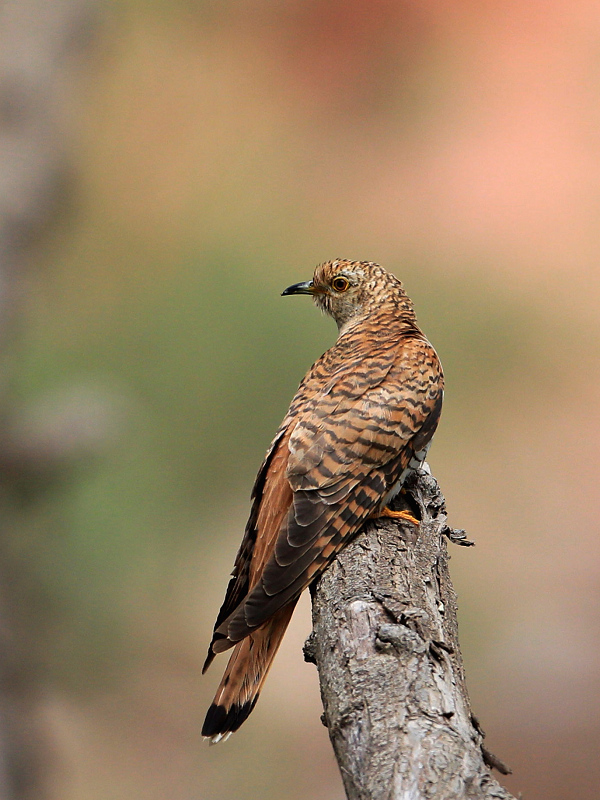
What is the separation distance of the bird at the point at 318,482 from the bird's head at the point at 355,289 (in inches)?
18.6

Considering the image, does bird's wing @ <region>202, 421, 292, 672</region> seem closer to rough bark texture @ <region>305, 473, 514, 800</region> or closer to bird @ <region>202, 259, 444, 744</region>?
bird @ <region>202, 259, 444, 744</region>

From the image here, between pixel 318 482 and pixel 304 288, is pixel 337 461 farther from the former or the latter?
pixel 304 288

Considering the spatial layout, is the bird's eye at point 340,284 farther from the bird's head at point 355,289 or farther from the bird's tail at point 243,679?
the bird's tail at point 243,679

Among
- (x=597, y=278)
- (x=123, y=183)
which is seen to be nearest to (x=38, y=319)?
(x=123, y=183)

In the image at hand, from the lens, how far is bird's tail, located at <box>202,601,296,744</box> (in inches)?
99.4

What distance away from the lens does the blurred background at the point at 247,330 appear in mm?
5246

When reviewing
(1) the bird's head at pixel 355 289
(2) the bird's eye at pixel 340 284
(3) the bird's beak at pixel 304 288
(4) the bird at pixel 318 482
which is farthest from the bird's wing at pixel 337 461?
(3) the bird's beak at pixel 304 288

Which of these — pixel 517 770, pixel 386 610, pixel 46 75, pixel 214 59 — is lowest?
pixel 386 610

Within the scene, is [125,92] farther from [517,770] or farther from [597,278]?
[517,770]

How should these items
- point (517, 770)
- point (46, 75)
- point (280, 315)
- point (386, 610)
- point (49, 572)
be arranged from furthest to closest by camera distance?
point (280, 315) → point (49, 572) → point (517, 770) → point (46, 75) → point (386, 610)

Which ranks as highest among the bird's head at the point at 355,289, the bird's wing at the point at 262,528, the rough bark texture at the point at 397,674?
the bird's head at the point at 355,289

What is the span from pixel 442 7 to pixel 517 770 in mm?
11616

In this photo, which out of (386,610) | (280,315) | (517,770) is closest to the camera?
(386,610)

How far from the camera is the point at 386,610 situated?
2.13m
